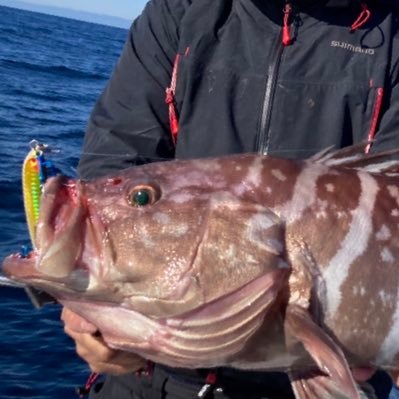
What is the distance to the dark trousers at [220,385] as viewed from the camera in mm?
3723

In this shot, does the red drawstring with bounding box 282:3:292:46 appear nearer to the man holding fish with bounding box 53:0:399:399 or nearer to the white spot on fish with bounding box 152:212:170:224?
the man holding fish with bounding box 53:0:399:399

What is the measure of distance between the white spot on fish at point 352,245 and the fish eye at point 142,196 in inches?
27.1

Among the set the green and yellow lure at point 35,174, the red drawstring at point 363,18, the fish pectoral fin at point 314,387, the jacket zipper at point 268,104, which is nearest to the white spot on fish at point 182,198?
the fish pectoral fin at point 314,387

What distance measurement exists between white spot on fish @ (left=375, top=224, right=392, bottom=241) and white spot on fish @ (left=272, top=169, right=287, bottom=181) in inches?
16.6

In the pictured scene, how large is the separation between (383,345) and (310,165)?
751 millimetres

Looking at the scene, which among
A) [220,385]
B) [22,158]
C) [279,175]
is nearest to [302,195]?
[279,175]

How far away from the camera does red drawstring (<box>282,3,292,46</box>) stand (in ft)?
12.7

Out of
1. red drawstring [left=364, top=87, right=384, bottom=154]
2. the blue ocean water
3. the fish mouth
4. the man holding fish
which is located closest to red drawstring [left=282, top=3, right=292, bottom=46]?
the man holding fish

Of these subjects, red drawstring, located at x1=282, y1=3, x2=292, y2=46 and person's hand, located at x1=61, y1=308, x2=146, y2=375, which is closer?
person's hand, located at x1=61, y1=308, x2=146, y2=375

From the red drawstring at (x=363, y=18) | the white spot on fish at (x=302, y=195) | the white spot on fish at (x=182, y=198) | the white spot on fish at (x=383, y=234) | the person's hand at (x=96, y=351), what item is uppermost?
the red drawstring at (x=363, y=18)

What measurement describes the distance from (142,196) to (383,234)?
0.94 meters

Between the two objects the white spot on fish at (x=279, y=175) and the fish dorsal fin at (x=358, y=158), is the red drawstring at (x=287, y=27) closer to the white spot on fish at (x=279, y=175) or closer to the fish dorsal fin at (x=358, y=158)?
the fish dorsal fin at (x=358, y=158)

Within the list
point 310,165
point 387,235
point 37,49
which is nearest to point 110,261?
point 310,165

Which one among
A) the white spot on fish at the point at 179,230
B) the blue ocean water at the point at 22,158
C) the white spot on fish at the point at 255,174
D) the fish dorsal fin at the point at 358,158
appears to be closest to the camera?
the white spot on fish at the point at 179,230
